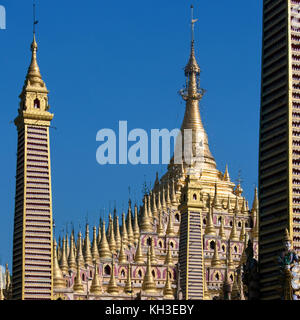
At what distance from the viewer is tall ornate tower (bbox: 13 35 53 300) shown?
386 feet

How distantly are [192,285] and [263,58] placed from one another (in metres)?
43.1

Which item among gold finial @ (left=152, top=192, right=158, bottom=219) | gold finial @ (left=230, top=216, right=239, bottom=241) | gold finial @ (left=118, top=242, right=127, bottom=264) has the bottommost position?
gold finial @ (left=118, top=242, right=127, bottom=264)

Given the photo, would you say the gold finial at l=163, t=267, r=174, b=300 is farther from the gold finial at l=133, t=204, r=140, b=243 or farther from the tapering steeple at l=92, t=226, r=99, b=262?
the gold finial at l=133, t=204, r=140, b=243

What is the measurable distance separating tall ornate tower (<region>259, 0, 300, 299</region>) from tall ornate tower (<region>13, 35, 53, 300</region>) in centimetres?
2973

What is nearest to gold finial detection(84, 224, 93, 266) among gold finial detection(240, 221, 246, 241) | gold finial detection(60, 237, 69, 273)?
gold finial detection(60, 237, 69, 273)

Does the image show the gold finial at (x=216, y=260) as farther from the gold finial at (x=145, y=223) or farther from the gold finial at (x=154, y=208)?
the gold finial at (x=154, y=208)

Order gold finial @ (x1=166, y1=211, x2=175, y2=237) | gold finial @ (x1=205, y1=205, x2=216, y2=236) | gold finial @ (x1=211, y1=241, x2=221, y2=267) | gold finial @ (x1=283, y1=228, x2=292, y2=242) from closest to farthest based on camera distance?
gold finial @ (x1=283, y1=228, x2=292, y2=242) < gold finial @ (x1=211, y1=241, x2=221, y2=267) < gold finial @ (x1=166, y1=211, x2=175, y2=237) < gold finial @ (x1=205, y1=205, x2=216, y2=236)

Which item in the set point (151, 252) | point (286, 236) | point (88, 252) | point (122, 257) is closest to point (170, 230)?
point (151, 252)

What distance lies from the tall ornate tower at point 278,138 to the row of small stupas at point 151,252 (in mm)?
31769

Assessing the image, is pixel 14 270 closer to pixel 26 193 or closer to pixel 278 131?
pixel 26 193

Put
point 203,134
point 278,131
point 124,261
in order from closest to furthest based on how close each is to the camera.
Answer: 1. point 278,131
2. point 124,261
3. point 203,134


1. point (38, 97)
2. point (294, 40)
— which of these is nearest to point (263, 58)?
point (294, 40)

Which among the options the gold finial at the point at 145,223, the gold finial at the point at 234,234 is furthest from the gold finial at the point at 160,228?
the gold finial at the point at 234,234
